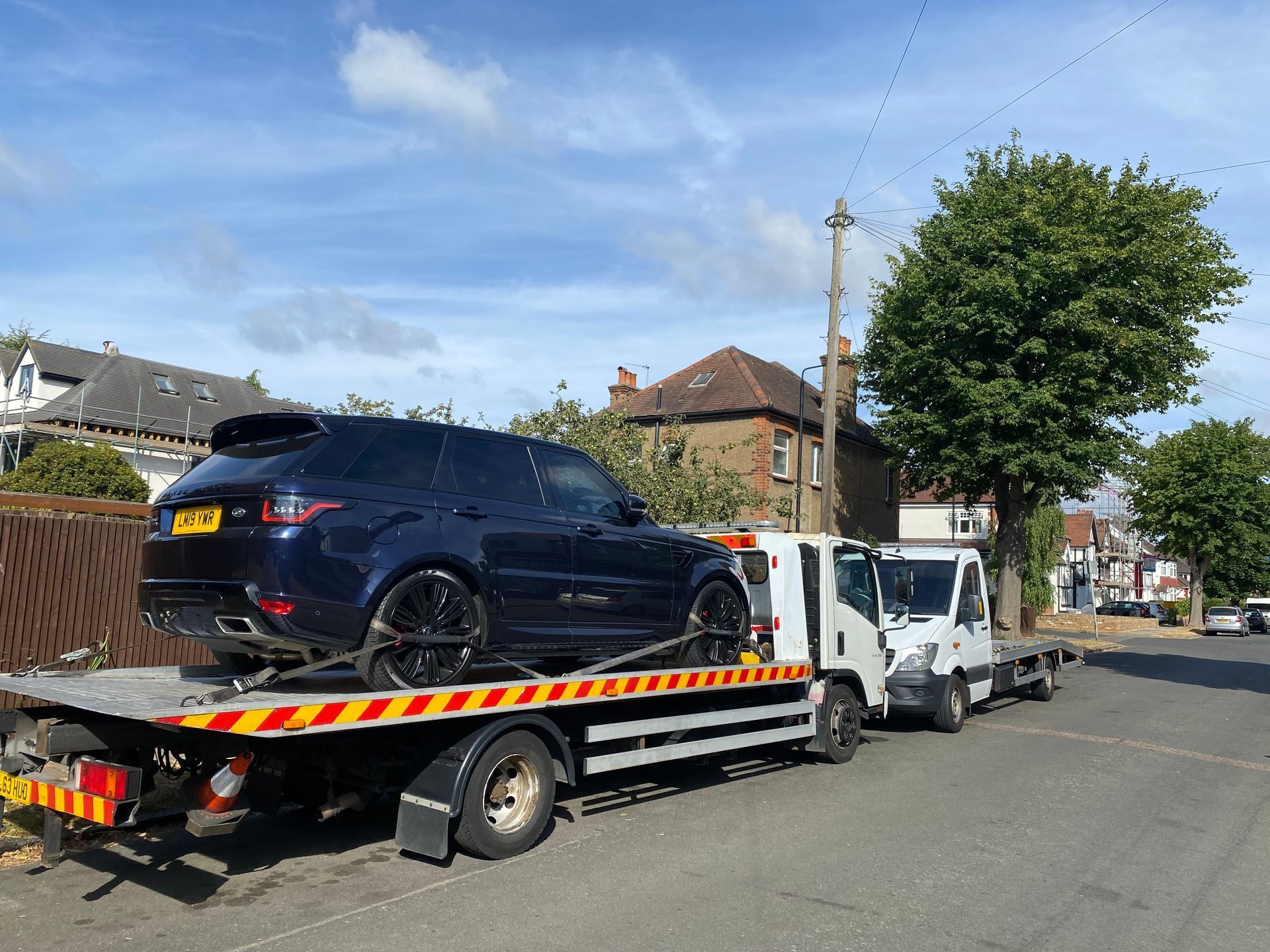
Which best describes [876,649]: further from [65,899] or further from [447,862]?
[65,899]

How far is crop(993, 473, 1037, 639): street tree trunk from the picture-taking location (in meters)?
23.6

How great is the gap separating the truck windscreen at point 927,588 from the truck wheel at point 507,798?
685 centimetres

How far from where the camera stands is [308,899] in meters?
5.29

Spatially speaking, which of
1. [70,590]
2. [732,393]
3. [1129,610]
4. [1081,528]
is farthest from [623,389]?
[1081,528]

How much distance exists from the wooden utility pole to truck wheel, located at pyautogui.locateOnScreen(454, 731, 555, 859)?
1188cm

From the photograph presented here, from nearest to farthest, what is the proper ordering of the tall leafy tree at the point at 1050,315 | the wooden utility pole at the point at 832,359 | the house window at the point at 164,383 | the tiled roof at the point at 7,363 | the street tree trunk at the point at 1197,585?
the wooden utility pole at the point at 832,359, the tall leafy tree at the point at 1050,315, the house window at the point at 164,383, the tiled roof at the point at 7,363, the street tree trunk at the point at 1197,585

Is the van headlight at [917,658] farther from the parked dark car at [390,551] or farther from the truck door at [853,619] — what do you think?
the parked dark car at [390,551]

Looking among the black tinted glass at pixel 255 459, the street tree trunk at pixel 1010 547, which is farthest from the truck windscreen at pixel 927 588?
the street tree trunk at pixel 1010 547

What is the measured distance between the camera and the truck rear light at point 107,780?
472cm

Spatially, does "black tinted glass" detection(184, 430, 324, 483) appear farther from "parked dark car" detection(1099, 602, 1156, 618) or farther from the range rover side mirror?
"parked dark car" detection(1099, 602, 1156, 618)


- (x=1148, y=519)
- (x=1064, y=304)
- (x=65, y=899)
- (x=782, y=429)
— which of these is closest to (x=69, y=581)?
(x=65, y=899)

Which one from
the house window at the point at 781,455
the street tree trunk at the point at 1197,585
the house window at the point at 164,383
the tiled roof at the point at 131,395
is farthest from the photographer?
the street tree trunk at the point at 1197,585

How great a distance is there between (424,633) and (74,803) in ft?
6.21

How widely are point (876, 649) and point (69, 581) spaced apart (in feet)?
25.3
